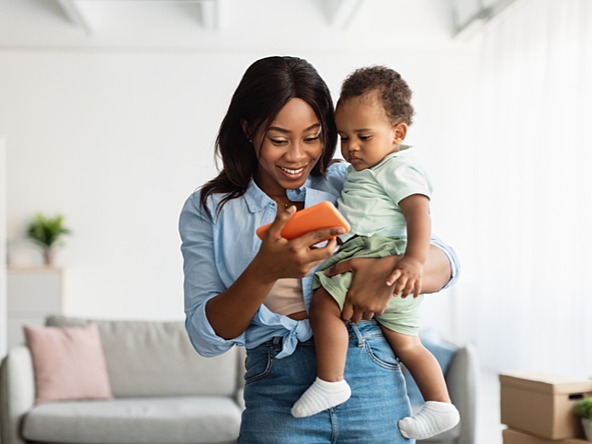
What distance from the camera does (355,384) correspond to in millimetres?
1574

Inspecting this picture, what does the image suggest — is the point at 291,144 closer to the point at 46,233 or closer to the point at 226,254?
the point at 226,254

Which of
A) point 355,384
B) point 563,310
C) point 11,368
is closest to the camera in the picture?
point 355,384

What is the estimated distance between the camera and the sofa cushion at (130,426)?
431cm

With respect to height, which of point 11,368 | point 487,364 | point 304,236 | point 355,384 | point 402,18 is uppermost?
point 402,18

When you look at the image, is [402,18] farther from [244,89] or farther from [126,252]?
[244,89]

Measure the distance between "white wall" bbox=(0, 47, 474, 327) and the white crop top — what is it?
643 centimetres

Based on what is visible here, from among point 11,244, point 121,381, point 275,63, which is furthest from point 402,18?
point 275,63

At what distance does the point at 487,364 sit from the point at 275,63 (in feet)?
20.8

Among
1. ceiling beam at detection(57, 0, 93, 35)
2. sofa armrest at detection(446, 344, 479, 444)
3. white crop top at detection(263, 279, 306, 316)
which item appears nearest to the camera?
white crop top at detection(263, 279, 306, 316)

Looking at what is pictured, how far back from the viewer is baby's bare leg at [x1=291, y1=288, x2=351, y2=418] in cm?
150

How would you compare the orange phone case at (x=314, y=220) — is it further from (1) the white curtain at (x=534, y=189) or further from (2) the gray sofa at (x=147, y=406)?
(1) the white curtain at (x=534, y=189)

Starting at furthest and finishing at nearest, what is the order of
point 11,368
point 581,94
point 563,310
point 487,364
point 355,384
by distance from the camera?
point 487,364 < point 563,310 < point 581,94 < point 11,368 < point 355,384

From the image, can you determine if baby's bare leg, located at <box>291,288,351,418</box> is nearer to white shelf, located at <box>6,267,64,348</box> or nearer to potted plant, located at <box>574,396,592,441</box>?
potted plant, located at <box>574,396,592,441</box>

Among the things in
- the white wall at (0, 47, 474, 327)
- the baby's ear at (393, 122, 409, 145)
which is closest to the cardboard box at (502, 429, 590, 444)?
the baby's ear at (393, 122, 409, 145)
